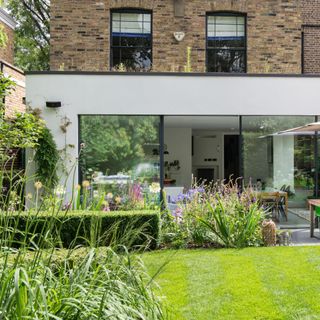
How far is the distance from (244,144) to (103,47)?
197 inches

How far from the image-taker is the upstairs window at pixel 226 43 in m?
11.9

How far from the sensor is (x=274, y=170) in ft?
32.3

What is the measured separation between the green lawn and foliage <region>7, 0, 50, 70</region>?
18.2 meters

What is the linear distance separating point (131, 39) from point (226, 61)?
2864 mm

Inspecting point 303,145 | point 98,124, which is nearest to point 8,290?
point 98,124

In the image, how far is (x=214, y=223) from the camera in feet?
22.4

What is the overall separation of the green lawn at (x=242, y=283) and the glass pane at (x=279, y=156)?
11.7 feet

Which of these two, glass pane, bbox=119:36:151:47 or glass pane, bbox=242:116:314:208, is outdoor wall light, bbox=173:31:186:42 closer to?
glass pane, bbox=119:36:151:47

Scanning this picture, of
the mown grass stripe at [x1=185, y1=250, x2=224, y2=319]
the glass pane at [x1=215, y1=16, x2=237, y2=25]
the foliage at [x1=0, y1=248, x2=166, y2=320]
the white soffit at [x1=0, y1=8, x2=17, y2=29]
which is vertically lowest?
the mown grass stripe at [x1=185, y1=250, x2=224, y2=319]

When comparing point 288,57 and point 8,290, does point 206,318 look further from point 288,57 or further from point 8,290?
point 288,57

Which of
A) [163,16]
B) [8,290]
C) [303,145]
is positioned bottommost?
[8,290]

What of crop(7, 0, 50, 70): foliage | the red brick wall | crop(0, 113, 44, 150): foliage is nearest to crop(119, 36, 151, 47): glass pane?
the red brick wall

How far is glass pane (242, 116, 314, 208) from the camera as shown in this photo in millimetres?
9656

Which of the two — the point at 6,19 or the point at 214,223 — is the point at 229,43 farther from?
the point at 6,19
